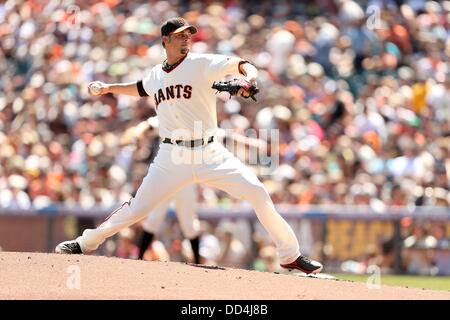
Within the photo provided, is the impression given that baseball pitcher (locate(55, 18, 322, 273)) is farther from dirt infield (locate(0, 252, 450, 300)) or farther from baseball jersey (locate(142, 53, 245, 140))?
dirt infield (locate(0, 252, 450, 300))

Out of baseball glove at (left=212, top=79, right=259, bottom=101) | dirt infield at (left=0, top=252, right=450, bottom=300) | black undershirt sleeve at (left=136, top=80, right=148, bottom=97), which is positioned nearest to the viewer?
dirt infield at (left=0, top=252, right=450, bottom=300)

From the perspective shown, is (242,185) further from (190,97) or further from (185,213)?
(185,213)

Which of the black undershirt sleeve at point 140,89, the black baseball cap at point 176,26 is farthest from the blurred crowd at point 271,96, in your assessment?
the black baseball cap at point 176,26

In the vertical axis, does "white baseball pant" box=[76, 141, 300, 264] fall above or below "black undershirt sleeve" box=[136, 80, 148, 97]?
below

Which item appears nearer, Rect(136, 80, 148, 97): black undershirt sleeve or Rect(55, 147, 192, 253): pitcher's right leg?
Rect(55, 147, 192, 253): pitcher's right leg

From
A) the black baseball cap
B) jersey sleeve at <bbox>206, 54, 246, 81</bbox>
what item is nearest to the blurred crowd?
the black baseball cap

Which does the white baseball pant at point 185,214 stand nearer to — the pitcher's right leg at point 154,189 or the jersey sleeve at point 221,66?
the pitcher's right leg at point 154,189

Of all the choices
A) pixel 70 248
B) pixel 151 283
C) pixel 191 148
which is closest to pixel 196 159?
pixel 191 148
